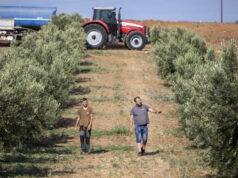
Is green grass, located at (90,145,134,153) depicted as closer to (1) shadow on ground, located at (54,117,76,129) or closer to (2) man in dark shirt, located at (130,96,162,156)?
(2) man in dark shirt, located at (130,96,162,156)

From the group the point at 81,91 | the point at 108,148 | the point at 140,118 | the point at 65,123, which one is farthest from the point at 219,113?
the point at 81,91

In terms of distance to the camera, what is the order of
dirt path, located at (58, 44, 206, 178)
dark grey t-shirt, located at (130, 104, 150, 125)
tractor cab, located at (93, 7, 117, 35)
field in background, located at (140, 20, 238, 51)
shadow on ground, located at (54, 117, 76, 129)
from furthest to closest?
field in background, located at (140, 20, 238, 51) → tractor cab, located at (93, 7, 117, 35) → shadow on ground, located at (54, 117, 76, 129) → dark grey t-shirt, located at (130, 104, 150, 125) → dirt path, located at (58, 44, 206, 178)

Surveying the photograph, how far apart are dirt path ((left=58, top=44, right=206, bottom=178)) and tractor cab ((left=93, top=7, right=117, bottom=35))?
2.71 meters

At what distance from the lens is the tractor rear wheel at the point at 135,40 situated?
131 ft

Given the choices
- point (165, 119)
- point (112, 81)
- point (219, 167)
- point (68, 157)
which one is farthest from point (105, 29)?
point (219, 167)

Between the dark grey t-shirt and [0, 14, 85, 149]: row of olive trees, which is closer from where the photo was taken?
[0, 14, 85, 149]: row of olive trees

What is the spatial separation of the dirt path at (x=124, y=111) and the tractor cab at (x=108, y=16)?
271 centimetres

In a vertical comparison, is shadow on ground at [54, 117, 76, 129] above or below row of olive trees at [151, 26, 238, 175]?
below

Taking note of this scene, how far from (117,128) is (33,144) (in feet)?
14.0

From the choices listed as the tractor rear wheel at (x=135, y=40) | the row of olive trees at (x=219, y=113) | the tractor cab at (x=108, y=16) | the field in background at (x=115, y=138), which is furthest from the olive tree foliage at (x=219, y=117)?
the tractor rear wheel at (x=135, y=40)

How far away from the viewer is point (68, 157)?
1394cm

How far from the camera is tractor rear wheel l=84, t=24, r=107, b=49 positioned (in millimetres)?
39031

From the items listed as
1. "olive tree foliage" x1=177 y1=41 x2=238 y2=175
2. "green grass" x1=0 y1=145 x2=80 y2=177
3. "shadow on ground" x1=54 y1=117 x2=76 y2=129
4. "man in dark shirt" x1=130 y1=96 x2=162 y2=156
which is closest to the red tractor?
"shadow on ground" x1=54 y1=117 x2=76 y2=129

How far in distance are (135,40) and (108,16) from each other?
3.63 m
